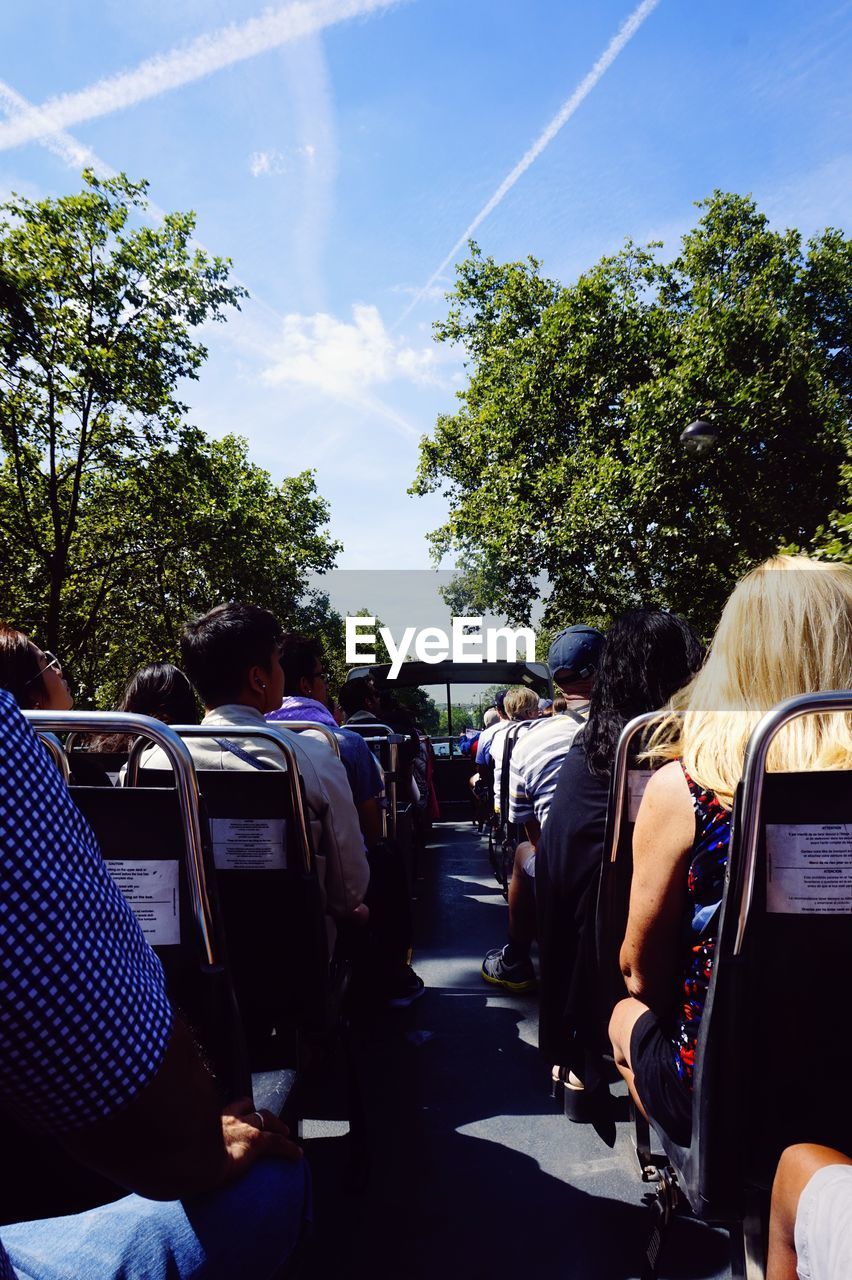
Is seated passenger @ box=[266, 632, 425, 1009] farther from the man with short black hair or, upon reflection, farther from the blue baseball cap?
the blue baseball cap

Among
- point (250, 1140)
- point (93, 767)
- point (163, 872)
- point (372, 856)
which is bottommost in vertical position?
point (372, 856)

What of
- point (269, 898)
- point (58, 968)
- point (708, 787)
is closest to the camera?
point (58, 968)

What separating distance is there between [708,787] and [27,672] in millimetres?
2588

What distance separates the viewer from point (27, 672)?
3180 mm

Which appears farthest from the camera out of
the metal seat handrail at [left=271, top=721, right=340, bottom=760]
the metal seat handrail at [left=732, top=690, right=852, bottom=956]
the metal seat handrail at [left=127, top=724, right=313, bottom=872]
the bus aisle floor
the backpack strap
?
the metal seat handrail at [left=271, top=721, right=340, bottom=760]

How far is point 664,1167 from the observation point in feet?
6.55

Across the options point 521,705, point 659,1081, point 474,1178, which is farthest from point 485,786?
point 659,1081

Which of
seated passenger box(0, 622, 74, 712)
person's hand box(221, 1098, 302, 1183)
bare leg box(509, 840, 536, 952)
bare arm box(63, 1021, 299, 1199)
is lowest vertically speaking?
bare leg box(509, 840, 536, 952)

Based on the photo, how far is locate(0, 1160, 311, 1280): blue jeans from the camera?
1178mm

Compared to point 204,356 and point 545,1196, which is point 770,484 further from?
point 545,1196

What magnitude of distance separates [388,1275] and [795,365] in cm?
1676

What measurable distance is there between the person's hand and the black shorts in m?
0.79

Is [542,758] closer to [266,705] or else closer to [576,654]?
[576,654]

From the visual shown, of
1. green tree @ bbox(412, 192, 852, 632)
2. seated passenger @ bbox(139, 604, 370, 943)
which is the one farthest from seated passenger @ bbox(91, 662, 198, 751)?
green tree @ bbox(412, 192, 852, 632)
